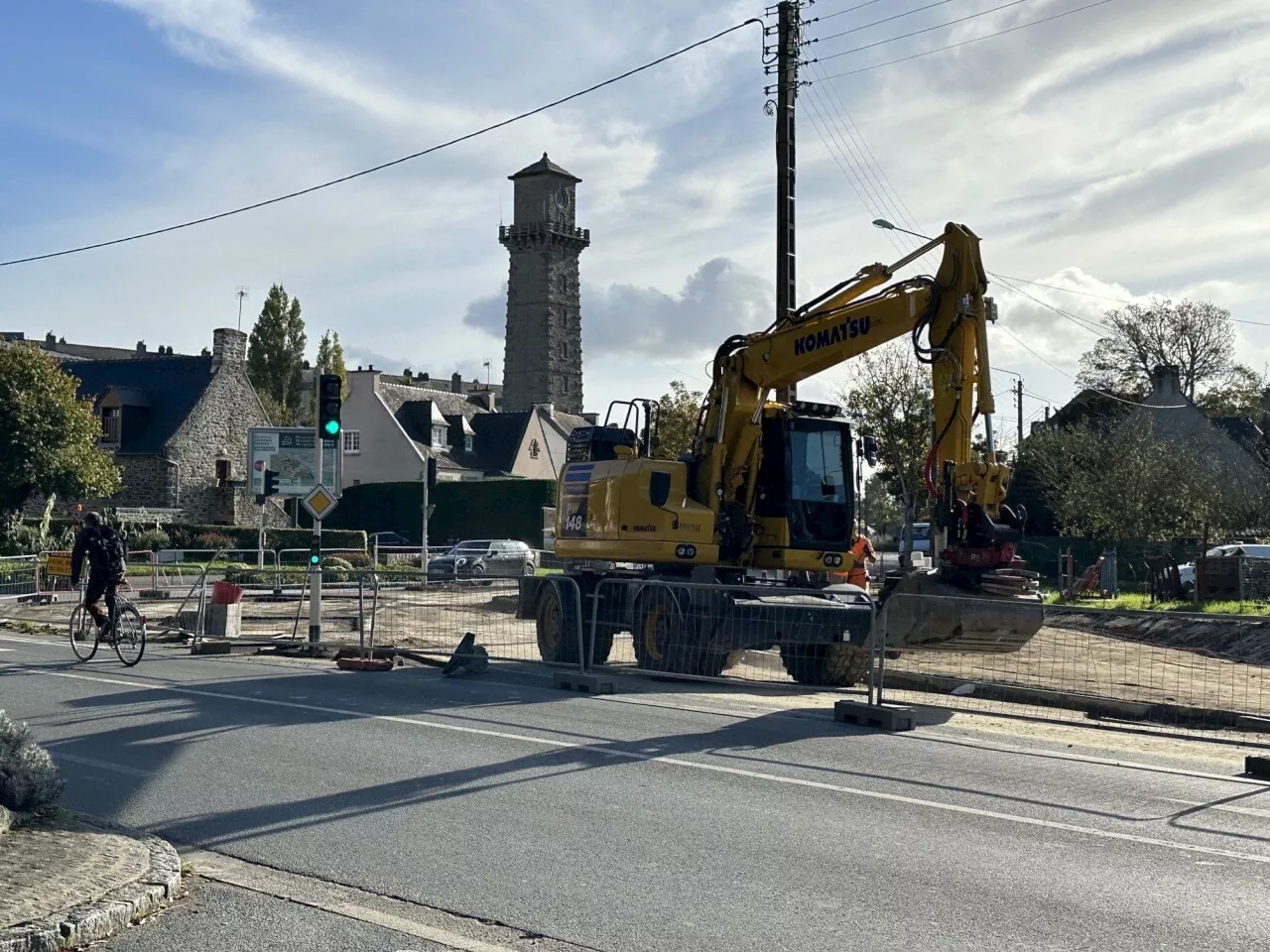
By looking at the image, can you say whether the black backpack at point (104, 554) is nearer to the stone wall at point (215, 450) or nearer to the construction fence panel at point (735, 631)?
the construction fence panel at point (735, 631)

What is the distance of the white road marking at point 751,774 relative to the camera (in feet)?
24.7

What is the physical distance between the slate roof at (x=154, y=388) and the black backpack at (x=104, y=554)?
3872 cm

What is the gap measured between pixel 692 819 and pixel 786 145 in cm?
1833

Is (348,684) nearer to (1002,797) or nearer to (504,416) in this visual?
(1002,797)

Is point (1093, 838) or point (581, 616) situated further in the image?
point (581, 616)

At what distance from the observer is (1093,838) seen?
24.8ft

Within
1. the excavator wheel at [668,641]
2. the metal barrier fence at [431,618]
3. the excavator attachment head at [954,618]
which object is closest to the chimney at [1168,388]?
the metal barrier fence at [431,618]

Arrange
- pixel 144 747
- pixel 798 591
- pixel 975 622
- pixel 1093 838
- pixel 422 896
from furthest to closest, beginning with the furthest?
1. pixel 798 591
2. pixel 975 622
3. pixel 144 747
4. pixel 1093 838
5. pixel 422 896

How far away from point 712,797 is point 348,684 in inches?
272

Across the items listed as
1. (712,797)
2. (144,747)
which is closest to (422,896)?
(712,797)

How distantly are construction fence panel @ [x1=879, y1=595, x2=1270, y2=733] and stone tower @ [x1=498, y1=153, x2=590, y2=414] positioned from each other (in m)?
68.7

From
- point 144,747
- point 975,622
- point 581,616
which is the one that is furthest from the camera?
point 581,616

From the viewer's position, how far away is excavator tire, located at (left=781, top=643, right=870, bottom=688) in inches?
589

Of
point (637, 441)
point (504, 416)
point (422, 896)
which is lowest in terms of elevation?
point (422, 896)
